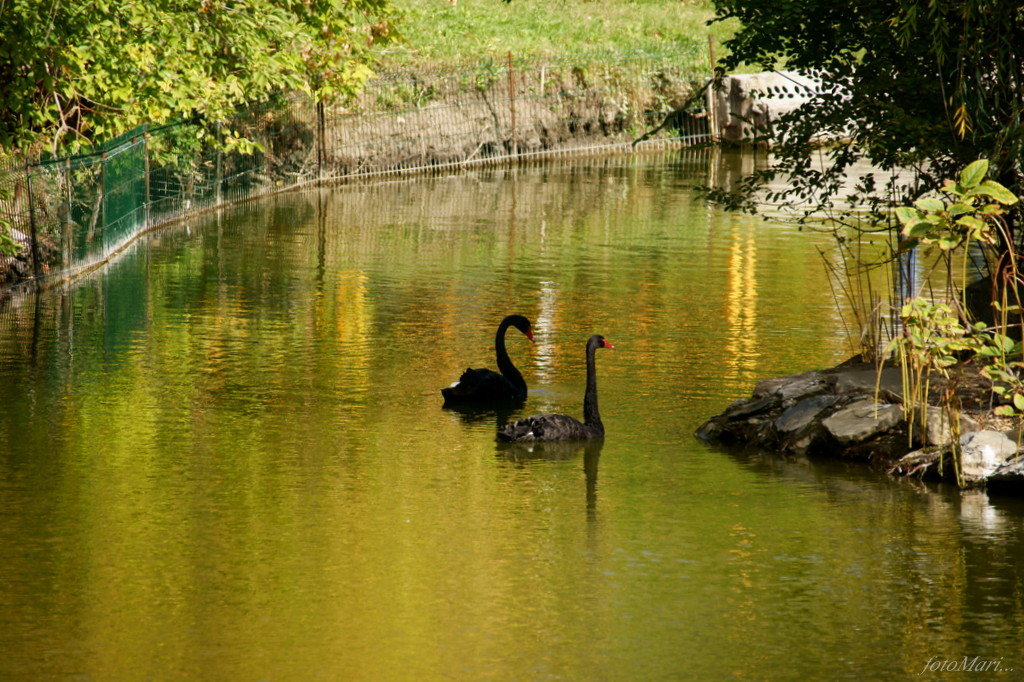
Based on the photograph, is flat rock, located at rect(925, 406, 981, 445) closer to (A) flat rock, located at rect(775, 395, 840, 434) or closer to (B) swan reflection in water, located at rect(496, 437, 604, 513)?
(A) flat rock, located at rect(775, 395, 840, 434)

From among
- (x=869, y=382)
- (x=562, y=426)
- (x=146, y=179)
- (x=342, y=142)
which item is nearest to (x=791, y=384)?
(x=869, y=382)

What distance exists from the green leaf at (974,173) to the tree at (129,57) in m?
9.09

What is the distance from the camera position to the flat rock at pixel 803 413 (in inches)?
486

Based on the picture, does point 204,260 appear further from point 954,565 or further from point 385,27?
point 954,565

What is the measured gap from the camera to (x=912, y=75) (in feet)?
40.2

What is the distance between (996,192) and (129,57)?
12.1m

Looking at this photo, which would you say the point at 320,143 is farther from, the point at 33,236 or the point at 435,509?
the point at 435,509

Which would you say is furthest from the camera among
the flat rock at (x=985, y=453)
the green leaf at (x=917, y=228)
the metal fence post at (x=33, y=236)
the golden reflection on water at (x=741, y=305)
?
the metal fence post at (x=33, y=236)

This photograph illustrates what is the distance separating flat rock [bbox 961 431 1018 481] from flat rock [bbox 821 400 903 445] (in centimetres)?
63

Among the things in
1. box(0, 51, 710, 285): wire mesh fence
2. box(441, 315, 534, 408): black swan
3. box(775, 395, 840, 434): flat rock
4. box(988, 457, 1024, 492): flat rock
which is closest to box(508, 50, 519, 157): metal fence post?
box(0, 51, 710, 285): wire mesh fence

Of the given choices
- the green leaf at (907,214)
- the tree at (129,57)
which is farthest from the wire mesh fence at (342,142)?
the green leaf at (907,214)

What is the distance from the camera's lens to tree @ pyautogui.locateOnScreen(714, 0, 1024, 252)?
11352 mm

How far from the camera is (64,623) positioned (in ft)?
26.7

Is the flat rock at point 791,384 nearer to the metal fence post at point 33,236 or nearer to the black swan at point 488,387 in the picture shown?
the black swan at point 488,387
